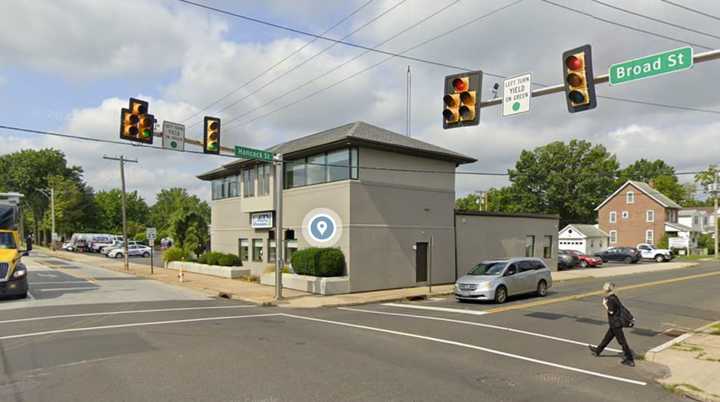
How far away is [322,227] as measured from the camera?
2411 centimetres

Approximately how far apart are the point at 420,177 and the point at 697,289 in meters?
14.5

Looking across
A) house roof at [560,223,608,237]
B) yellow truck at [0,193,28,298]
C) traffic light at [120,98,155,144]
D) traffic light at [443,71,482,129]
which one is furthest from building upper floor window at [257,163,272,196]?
house roof at [560,223,608,237]

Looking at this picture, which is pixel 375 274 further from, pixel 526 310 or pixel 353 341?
pixel 353 341

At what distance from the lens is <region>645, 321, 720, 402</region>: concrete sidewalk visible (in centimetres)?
778

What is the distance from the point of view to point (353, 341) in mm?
11203

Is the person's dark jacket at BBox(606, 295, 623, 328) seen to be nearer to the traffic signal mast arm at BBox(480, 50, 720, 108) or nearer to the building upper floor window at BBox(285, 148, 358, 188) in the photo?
the traffic signal mast arm at BBox(480, 50, 720, 108)

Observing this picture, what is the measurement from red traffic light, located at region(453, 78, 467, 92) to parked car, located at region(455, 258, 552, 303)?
892cm

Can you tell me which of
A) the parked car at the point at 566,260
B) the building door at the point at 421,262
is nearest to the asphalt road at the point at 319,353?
the building door at the point at 421,262

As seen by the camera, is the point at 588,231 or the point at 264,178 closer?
the point at 264,178

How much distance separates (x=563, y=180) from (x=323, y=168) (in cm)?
6525

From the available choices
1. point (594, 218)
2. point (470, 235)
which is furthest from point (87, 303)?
point (594, 218)

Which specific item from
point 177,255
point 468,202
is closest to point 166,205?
point 468,202

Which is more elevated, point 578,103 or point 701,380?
point 578,103

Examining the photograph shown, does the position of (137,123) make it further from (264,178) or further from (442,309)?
(264,178)
